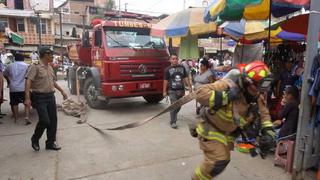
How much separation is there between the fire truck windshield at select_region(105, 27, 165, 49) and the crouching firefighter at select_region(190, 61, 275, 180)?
551 cm

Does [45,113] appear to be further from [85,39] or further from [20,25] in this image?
[20,25]

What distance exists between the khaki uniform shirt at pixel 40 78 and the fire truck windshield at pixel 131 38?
316 cm

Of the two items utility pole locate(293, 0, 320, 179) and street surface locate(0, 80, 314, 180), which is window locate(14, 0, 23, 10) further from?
utility pole locate(293, 0, 320, 179)

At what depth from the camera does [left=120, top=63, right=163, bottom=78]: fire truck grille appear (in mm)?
7980

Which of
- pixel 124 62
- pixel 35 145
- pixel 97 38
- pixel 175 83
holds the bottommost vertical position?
pixel 35 145

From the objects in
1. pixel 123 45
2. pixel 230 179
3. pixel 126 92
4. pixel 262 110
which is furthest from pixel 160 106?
pixel 262 110

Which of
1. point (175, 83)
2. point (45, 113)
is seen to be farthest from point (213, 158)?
point (175, 83)

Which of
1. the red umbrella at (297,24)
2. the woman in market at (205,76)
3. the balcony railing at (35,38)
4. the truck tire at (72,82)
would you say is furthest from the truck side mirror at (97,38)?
the balcony railing at (35,38)

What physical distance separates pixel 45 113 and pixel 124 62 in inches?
132

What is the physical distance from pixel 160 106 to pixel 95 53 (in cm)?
251

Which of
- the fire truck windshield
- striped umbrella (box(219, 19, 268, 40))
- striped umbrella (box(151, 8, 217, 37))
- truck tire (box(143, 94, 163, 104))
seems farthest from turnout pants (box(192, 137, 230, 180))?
truck tire (box(143, 94, 163, 104))

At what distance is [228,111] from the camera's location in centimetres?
288

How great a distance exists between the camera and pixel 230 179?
13.2 feet

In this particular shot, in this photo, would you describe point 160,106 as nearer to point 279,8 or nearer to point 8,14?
point 279,8
